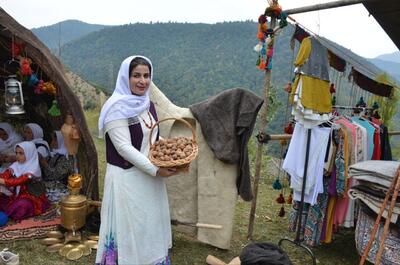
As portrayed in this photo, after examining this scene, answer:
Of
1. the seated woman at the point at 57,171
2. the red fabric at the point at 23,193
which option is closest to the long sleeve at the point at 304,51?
the seated woman at the point at 57,171

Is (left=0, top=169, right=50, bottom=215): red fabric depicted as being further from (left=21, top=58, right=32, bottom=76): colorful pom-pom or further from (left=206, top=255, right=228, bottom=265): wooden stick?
(left=206, top=255, right=228, bottom=265): wooden stick

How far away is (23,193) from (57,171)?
1.81 feet

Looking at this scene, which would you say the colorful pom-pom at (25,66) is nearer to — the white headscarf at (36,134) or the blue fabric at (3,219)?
the white headscarf at (36,134)

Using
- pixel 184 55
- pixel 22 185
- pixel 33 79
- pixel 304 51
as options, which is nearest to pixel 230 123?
pixel 304 51

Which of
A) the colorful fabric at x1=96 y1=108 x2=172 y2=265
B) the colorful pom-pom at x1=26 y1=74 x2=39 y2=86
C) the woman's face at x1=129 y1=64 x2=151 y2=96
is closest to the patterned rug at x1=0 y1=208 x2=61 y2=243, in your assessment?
the colorful pom-pom at x1=26 y1=74 x2=39 y2=86

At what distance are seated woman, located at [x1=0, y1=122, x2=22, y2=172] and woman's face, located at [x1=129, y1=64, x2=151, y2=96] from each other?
11.6 feet

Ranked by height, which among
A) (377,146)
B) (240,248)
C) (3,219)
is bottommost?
(240,248)

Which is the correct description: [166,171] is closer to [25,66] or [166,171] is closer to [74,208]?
[74,208]

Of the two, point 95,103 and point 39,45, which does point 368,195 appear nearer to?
point 39,45

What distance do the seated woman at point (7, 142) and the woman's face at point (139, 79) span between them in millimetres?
3528

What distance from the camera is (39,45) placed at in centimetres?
438

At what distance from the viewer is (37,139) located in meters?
5.27

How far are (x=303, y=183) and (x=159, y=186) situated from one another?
1758mm

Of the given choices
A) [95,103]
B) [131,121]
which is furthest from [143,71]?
[95,103]
